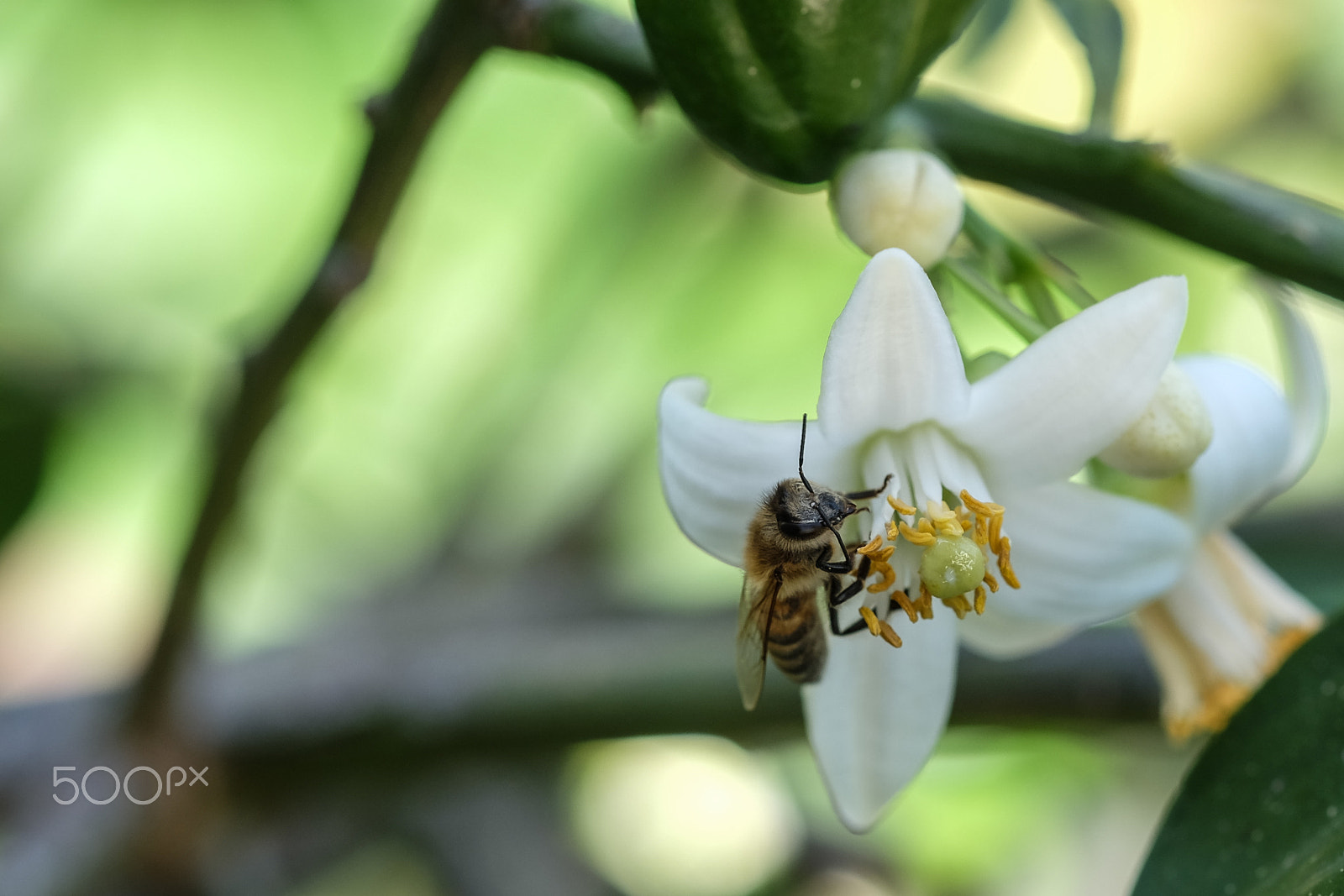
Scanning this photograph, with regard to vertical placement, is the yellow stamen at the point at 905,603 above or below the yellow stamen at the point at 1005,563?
below

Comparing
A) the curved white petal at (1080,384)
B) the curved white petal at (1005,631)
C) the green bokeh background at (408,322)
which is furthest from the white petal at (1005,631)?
the green bokeh background at (408,322)

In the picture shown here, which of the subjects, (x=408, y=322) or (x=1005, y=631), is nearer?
(x=1005, y=631)

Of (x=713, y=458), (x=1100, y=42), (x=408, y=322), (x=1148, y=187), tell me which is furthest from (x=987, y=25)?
(x=408, y=322)

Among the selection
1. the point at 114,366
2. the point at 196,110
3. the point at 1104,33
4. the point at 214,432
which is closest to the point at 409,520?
the point at 114,366

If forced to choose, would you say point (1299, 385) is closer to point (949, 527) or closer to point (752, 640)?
point (949, 527)

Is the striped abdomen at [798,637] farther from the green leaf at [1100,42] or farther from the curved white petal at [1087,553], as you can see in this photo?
the green leaf at [1100,42]

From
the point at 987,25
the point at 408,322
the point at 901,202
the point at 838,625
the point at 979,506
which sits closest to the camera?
the point at 901,202
